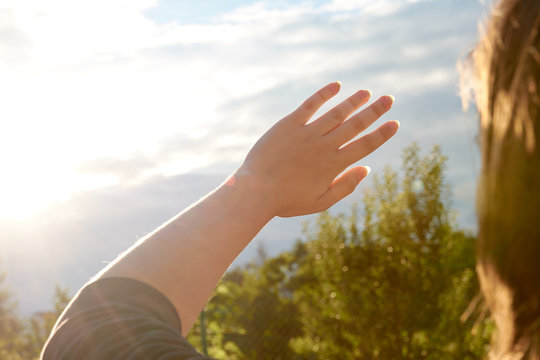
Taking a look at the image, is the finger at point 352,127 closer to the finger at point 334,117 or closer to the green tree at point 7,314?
the finger at point 334,117

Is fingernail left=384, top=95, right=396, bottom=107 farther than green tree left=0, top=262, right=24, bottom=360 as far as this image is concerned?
No

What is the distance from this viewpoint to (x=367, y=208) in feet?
27.9

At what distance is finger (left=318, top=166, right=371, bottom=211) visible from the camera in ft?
4.31

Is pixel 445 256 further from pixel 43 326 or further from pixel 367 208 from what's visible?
pixel 43 326

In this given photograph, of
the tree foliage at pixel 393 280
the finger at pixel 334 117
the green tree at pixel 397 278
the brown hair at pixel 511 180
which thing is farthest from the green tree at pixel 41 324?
the brown hair at pixel 511 180

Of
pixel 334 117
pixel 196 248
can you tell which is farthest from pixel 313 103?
pixel 196 248

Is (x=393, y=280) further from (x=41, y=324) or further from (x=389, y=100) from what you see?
(x=389, y=100)

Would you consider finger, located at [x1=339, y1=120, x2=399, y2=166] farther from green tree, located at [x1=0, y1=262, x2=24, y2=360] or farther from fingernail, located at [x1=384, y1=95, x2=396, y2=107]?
green tree, located at [x1=0, y1=262, x2=24, y2=360]

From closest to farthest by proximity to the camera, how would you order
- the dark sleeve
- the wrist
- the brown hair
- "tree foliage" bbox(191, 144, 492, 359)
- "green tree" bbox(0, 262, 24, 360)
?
the brown hair, the dark sleeve, the wrist, "tree foliage" bbox(191, 144, 492, 359), "green tree" bbox(0, 262, 24, 360)

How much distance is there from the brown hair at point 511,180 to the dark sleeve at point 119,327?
1.37 feet

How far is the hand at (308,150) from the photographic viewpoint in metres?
1.22

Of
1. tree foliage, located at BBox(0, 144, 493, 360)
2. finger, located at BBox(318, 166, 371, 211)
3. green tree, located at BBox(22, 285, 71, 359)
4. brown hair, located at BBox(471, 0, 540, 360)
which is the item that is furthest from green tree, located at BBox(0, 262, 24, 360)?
brown hair, located at BBox(471, 0, 540, 360)

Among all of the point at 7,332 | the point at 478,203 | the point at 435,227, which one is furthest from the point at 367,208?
the point at 7,332

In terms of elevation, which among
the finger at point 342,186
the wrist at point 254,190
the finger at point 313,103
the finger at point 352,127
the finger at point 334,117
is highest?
the finger at point 313,103
